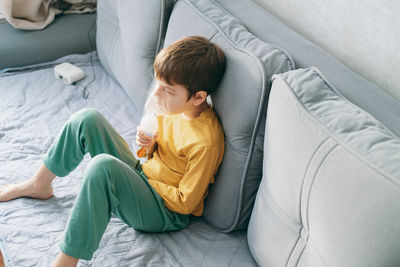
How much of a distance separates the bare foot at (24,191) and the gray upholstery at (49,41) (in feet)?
2.61

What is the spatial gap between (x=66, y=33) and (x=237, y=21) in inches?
41.4

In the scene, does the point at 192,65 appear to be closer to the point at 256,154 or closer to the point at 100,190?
the point at 256,154

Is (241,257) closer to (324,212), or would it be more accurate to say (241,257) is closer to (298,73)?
(324,212)

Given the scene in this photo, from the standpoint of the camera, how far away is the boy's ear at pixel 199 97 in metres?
1.18

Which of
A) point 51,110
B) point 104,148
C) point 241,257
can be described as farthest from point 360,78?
point 51,110

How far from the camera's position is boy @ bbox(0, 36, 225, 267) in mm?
1119

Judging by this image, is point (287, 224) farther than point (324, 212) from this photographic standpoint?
Yes

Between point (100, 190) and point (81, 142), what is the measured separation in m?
0.23

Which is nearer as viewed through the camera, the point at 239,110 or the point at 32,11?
the point at 239,110

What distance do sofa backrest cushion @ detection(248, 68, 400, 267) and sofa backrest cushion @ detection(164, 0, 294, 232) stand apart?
0.23 feet

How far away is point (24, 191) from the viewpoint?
4.41ft

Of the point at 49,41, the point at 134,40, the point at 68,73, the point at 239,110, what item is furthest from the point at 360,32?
the point at 49,41

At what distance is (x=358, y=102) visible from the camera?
1037 mm

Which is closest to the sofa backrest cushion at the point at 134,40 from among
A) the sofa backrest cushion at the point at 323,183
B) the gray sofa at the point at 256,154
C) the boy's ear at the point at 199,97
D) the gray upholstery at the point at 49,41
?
the gray sofa at the point at 256,154
